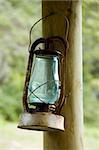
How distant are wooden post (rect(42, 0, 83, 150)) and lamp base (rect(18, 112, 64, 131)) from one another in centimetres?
7

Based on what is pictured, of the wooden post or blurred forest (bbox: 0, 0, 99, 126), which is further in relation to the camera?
blurred forest (bbox: 0, 0, 99, 126)

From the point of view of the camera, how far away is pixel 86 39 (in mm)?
5324

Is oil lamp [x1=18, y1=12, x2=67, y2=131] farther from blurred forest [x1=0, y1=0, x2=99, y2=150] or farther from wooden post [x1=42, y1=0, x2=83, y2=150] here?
blurred forest [x1=0, y1=0, x2=99, y2=150]

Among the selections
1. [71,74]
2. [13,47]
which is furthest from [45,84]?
[13,47]

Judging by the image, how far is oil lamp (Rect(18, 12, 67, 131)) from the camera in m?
1.47

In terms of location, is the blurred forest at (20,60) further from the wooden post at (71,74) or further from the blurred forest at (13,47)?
the wooden post at (71,74)

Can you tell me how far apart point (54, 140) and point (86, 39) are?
3897 mm

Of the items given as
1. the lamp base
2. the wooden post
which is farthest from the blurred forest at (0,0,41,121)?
the lamp base

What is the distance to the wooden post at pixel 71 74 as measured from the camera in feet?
4.95

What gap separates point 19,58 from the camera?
17.7 feet

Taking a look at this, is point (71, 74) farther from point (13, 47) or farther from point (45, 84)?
point (13, 47)

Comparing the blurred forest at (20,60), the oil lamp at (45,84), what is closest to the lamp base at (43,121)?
the oil lamp at (45,84)

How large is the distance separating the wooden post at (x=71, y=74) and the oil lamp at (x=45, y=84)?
0.04m

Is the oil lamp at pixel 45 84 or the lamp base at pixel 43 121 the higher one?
the oil lamp at pixel 45 84
